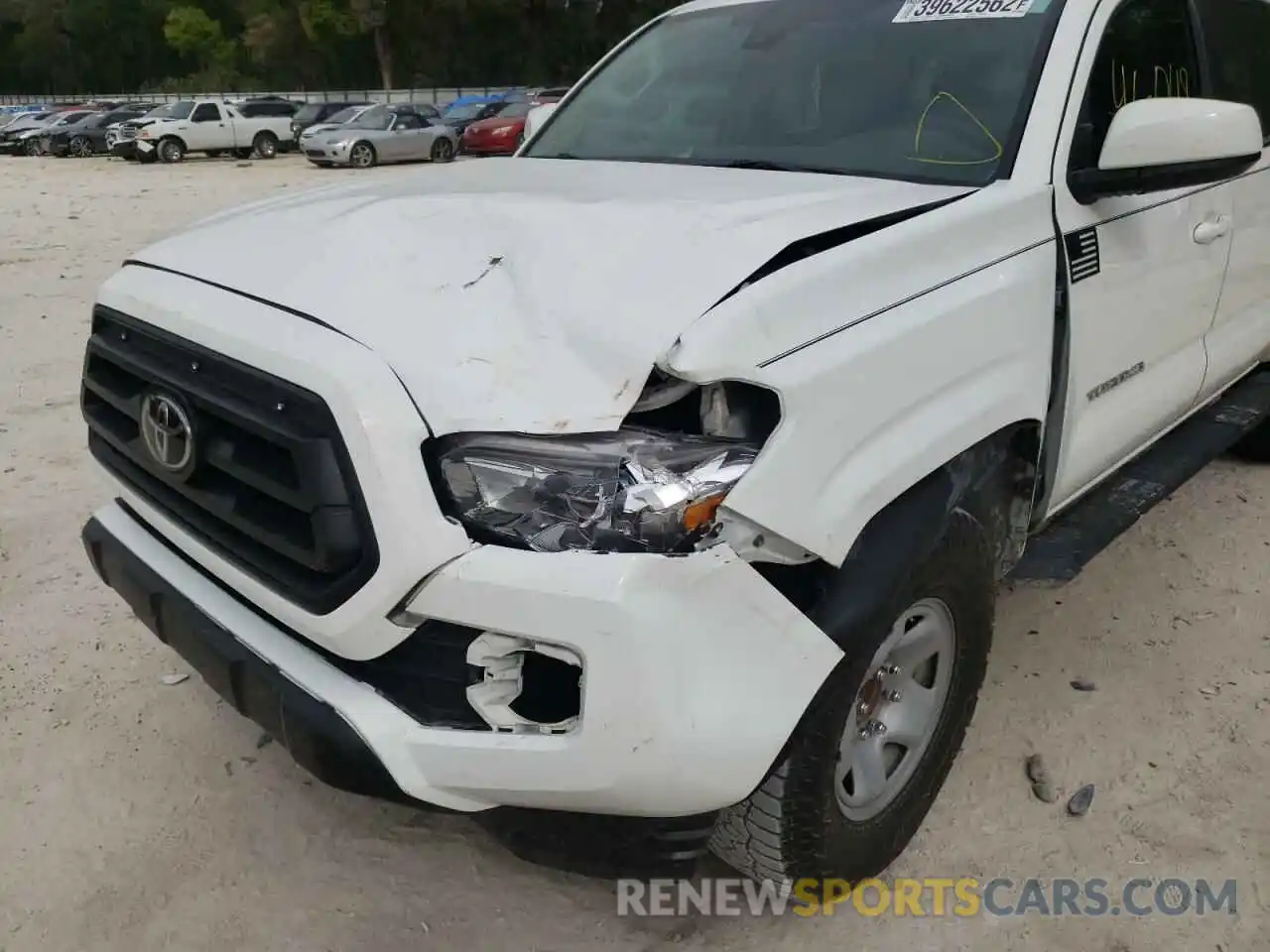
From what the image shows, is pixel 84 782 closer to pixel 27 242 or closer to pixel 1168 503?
pixel 1168 503

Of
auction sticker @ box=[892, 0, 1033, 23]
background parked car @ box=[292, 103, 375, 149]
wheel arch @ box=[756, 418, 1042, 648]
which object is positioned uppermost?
auction sticker @ box=[892, 0, 1033, 23]

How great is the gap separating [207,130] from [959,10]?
27932 mm

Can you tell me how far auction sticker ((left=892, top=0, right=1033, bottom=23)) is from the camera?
2857 mm

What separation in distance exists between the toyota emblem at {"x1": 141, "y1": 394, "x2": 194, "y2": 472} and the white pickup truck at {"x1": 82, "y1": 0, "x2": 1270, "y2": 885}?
0.03 ft

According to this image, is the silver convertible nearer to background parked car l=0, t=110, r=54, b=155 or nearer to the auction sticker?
background parked car l=0, t=110, r=54, b=155

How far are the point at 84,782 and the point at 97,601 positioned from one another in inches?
40.9

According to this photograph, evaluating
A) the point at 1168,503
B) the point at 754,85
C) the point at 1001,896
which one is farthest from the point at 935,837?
the point at 1168,503

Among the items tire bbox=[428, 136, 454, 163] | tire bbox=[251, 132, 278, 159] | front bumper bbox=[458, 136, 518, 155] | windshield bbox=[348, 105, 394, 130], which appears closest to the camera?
windshield bbox=[348, 105, 394, 130]

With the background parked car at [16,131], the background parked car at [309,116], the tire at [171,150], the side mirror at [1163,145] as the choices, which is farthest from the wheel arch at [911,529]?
the background parked car at [16,131]

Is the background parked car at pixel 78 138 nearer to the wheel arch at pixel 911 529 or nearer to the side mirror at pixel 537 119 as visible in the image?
the side mirror at pixel 537 119

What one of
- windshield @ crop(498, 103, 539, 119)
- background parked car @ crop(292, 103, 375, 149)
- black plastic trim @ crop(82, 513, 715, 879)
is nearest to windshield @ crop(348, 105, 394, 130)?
background parked car @ crop(292, 103, 375, 149)

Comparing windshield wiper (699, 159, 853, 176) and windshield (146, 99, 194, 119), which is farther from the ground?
windshield wiper (699, 159, 853, 176)

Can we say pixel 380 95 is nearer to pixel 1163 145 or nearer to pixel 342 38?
pixel 342 38

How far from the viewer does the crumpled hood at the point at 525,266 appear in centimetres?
179
